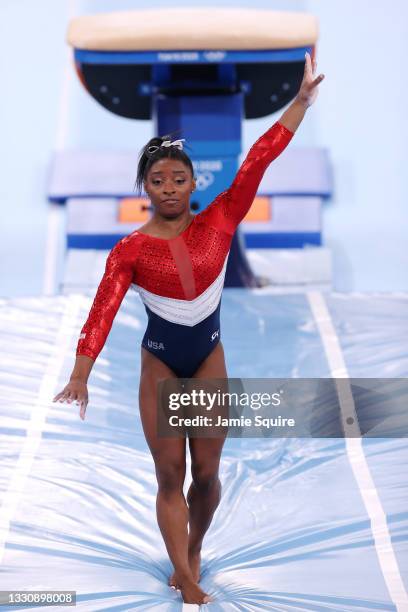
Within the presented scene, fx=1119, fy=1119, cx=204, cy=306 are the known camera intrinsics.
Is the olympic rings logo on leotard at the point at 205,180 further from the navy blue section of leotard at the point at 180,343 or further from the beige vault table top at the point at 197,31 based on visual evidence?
the navy blue section of leotard at the point at 180,343

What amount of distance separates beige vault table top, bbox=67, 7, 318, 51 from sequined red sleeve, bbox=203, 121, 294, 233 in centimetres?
231

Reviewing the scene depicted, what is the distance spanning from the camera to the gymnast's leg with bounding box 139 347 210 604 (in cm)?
330

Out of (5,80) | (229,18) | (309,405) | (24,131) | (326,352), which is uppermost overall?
(5,80)

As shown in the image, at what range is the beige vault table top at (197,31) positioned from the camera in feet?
18.3

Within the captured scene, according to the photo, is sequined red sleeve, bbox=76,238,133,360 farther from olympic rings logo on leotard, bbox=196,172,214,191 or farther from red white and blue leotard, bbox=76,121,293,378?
olympic rings logo on leotard, bbox=196,172,214,191

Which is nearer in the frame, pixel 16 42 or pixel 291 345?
pixel 291 345

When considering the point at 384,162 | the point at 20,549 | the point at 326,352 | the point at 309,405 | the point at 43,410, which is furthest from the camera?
the point at 384,162

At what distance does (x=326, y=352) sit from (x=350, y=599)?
1.84 m

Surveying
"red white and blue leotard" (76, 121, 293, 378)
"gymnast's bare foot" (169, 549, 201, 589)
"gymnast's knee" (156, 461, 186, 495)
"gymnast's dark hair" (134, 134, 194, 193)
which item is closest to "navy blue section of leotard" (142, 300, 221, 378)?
"red white and blue leotard" (76, 121, 293, 378)

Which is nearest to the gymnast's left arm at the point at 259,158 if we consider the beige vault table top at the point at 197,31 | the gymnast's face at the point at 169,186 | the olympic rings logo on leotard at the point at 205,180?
the gymnast's face at the point at 169,186

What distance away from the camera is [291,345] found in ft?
16.9

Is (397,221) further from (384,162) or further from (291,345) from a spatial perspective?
(291,345)

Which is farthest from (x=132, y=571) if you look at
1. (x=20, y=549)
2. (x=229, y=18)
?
(x=229, y=18)

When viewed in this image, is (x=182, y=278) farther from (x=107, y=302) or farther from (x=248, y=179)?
(x=248, y=179)
